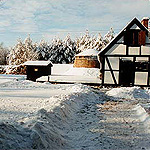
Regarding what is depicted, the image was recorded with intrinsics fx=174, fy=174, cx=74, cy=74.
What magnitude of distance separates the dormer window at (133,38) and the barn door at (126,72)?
5.35ft

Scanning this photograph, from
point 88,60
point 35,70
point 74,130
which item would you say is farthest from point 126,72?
point 88,60

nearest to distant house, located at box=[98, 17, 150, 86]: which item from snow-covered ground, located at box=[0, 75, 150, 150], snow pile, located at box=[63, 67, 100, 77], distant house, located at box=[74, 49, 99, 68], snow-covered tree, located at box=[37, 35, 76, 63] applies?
snow-covered ground, located at box=[0, 75, 150, 150]

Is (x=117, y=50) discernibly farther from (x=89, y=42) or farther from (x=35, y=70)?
(x=89, y=42)

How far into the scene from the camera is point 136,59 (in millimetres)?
15617

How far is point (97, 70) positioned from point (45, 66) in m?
9.99

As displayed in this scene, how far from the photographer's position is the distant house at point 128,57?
1541 centimetres

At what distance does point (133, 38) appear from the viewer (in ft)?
50.7

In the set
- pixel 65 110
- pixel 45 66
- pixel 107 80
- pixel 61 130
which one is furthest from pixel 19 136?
pixel 45 66

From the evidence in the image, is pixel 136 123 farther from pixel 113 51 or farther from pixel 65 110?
pixel 113 51

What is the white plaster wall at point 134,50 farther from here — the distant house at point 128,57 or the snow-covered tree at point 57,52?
the snow-covered tree at point 57,52

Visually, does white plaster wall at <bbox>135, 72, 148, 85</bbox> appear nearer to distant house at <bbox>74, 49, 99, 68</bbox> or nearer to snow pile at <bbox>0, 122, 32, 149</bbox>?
snow pile at <bbox>0, 122, 32, 149</bbox>

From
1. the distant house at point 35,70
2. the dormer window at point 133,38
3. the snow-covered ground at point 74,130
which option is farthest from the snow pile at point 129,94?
the distant house at point 35,70

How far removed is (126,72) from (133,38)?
309cm

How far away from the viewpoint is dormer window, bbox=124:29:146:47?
15.3 metres
